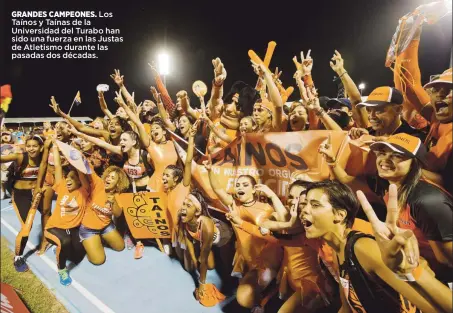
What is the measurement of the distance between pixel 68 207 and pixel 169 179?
128cm

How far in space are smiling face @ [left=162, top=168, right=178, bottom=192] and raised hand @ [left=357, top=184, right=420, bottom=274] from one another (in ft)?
5.83

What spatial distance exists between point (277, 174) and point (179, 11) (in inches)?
61.1

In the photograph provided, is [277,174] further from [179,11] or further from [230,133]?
[179,11]

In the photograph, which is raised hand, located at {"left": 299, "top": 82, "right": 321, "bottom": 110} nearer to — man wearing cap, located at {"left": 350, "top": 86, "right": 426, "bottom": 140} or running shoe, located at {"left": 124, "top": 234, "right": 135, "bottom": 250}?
man wearing cap, located at {"left": 350, "top": 86, "right": 426, "bottom": 140}

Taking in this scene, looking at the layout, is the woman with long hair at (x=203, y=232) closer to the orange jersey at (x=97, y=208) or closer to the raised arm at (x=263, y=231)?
the raised arm at (x=263, y=231)

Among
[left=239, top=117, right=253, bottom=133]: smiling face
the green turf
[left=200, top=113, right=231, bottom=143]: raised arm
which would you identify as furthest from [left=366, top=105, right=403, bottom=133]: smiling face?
the green turf

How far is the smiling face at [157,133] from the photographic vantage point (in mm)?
3037

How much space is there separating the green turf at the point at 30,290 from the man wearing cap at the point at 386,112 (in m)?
3.00

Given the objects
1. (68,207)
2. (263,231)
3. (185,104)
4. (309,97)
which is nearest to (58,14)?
(185,104)

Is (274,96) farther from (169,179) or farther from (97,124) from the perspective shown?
(97,124)

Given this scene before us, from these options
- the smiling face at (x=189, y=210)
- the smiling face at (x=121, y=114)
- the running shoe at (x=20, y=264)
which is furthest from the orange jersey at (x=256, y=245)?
the running shoe at (x=20, y=264)

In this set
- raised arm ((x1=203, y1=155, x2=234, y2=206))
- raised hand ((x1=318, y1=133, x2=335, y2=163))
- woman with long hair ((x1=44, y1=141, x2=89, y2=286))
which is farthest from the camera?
woman with long hair ((x1=44, y1=141, x2=89, y2=286))

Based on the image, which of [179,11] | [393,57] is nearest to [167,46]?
[179,11]

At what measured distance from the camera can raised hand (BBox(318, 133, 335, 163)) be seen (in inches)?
74.6
